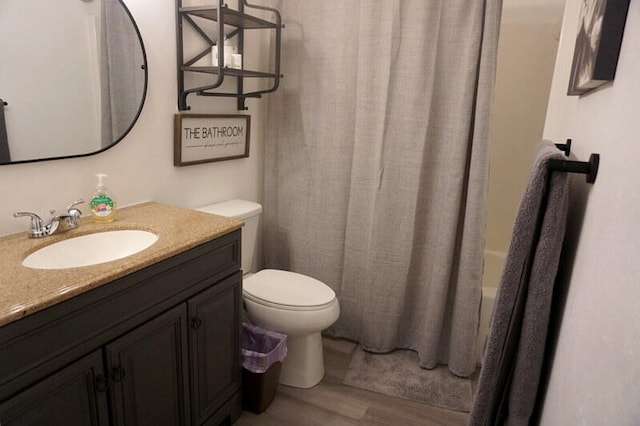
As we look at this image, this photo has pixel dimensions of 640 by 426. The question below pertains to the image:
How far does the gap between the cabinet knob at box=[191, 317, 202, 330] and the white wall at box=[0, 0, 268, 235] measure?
0.63m

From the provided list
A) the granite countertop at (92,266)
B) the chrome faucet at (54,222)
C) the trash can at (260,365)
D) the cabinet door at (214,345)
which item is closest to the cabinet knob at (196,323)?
the cabinet door at (214,345)

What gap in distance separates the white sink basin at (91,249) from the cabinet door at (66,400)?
0.41 metres

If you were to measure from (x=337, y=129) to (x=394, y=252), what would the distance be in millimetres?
755

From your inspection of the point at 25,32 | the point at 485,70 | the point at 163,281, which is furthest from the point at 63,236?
the point at 485,70

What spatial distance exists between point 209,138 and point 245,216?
44 centimetres

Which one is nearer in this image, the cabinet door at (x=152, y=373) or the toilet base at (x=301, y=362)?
the cabinet door at (x=152, y=373)

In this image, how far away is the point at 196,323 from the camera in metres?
1.54

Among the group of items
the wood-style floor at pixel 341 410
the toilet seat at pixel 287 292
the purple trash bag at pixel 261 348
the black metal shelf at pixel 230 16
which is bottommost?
the wood-style floor at pixel 341 410

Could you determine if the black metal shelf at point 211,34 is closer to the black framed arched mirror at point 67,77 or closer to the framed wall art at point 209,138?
the framed wall art at point 209,138

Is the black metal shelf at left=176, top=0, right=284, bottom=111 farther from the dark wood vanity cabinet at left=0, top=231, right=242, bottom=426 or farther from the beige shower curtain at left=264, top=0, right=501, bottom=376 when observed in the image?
the dark wood vanity cabinet at left=0, top=231, right=242, bottom=426

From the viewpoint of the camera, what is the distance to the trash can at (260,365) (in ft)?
6.27

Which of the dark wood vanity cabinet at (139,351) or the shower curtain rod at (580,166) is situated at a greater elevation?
the shower curtain rod at (580,166)

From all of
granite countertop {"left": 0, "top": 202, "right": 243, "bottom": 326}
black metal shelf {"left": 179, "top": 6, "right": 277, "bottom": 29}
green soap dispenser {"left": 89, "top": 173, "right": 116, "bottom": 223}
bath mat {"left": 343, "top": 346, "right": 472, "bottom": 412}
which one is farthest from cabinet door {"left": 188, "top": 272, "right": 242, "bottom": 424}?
black metal shelf {"left": 179, "top": 6, "right": 277, "bottom": 29}

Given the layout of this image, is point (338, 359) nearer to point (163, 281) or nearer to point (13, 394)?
point (163, 281)
